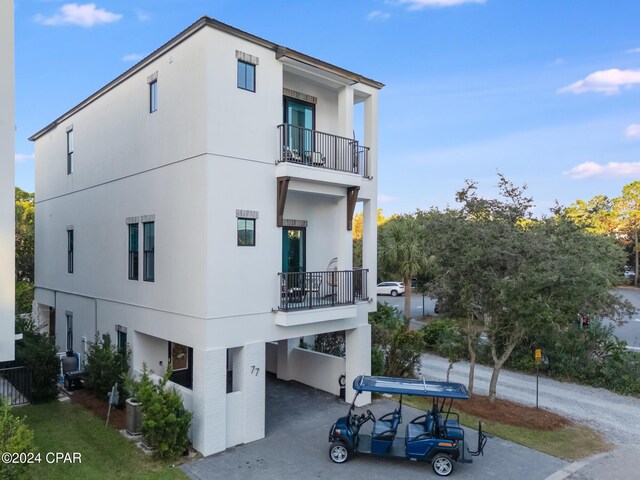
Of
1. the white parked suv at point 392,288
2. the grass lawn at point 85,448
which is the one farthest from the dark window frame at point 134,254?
the white parked suv at point 392,288

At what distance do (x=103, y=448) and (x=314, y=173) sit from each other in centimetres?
851

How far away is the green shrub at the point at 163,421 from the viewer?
9867mm

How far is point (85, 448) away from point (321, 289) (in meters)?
7.25

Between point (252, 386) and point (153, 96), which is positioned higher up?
point (153, 96)

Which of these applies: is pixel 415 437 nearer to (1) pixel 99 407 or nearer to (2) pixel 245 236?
(2) pixel 245 236

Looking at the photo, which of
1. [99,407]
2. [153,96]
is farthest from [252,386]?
[153,96]

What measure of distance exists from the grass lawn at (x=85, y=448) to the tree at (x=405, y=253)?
62.9 ft

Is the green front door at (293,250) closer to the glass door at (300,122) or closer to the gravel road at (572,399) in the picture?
the glass door at (300,122)

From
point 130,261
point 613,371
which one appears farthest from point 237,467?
point 613,371

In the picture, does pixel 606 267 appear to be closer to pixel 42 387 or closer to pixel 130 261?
pixel 130 261

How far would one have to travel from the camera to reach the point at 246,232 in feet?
37.9

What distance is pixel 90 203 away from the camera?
16.5 metres

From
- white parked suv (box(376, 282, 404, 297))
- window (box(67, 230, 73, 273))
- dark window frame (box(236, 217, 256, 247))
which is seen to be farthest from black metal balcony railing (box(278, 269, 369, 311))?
white parked suv (box(376, 282, 404, 297))

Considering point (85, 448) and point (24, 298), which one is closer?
point (85, 448)
